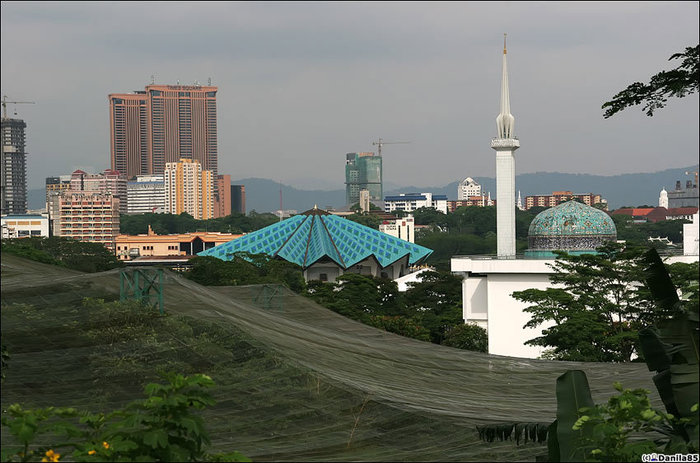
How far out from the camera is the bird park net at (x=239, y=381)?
19.4ft

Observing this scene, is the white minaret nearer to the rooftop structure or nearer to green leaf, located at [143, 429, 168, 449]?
the rooftop structure

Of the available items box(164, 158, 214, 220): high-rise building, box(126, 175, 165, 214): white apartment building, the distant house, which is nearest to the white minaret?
the distant house

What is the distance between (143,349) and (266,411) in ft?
3.39

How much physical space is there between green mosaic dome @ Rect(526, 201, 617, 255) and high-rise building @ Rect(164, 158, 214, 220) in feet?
395

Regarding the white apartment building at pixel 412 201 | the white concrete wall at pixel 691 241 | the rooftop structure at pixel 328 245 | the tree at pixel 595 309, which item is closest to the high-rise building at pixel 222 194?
the white apartment building at pixel 412 201

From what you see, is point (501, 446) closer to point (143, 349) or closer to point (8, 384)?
point (143, 349)

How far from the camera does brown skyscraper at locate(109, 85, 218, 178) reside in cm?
17750

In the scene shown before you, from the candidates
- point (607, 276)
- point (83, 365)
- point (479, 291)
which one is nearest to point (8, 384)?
point (83, 365)

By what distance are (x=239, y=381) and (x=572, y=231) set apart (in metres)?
30.9

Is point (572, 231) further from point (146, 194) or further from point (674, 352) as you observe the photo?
point (146, 194)

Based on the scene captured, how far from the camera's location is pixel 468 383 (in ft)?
27.9

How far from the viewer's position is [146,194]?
161000 mm

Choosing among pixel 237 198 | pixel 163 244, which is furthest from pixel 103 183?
pixel 163 244

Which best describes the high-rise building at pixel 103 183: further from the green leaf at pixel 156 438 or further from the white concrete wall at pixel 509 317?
the green leaf at pixel 156 438
